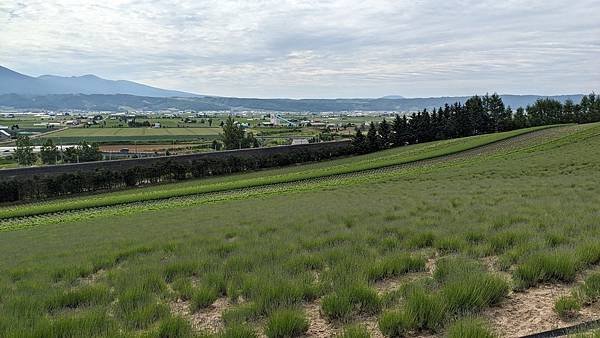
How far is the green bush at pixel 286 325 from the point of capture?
485cm

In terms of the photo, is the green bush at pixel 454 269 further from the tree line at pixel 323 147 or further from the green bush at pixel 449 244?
the tree line at pixel 323 147

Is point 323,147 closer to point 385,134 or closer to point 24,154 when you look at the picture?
point 385,134

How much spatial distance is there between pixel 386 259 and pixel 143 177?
6128 centimetres

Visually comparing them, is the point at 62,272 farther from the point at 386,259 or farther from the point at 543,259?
the point at 543,259

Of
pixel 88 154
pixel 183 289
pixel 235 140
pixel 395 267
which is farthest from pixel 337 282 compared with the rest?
pixel 235 140

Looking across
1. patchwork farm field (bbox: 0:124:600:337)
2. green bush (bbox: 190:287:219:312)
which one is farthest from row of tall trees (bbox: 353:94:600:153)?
green bush (bbox: 190:287:219:312)

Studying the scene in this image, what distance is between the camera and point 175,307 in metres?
6.24

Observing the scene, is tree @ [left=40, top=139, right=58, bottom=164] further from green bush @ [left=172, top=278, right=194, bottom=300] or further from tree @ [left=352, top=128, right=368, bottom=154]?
green bush @ [left=172, top=278, right=194, bottom=300]

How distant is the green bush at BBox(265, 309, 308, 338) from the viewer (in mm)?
4848

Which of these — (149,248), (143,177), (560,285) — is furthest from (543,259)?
(143,177)

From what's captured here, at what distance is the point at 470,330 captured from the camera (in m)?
4.26

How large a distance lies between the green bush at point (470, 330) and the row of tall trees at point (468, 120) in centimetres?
8848

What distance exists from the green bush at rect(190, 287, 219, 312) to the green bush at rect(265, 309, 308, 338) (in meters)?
1.49

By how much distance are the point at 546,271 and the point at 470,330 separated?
8.51 ft
